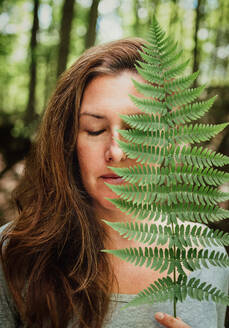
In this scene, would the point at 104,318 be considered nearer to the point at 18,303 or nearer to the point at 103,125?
the point at 18,303

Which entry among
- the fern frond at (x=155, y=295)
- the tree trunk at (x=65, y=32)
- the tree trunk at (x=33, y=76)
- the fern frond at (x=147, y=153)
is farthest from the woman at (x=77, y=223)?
the tree trunk at (x=33, y=76)

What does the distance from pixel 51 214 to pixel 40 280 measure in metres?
0.36

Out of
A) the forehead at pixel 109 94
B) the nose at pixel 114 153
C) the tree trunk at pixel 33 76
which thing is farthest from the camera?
the tree trunk at pixel 33 76

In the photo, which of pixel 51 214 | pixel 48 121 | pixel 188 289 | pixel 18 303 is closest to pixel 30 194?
pixel 51 214

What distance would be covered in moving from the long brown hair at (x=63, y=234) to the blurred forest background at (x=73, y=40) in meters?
2.18

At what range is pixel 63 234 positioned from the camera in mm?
1768

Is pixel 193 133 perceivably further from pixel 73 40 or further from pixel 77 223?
pixel 73 40

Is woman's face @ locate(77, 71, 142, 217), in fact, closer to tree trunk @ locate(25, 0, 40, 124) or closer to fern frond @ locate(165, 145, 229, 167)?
fern frond @ locate(165, 145, 229, 167)

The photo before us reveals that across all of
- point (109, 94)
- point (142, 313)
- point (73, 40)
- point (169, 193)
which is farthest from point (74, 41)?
point (169, 193)

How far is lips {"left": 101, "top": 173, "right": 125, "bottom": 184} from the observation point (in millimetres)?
1473

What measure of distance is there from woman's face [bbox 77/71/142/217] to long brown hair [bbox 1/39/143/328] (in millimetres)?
67

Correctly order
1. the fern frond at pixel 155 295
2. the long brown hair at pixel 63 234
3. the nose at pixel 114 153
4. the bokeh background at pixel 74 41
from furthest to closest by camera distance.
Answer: the bokeh background at pixel 74 41 < the long brown hair at pixel 63 234 < the nose at pixel 114 153 < the fern frond at pixel 155 295

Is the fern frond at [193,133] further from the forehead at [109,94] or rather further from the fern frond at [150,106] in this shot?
the forehead at [109,94]

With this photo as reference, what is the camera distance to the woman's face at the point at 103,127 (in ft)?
4.81
